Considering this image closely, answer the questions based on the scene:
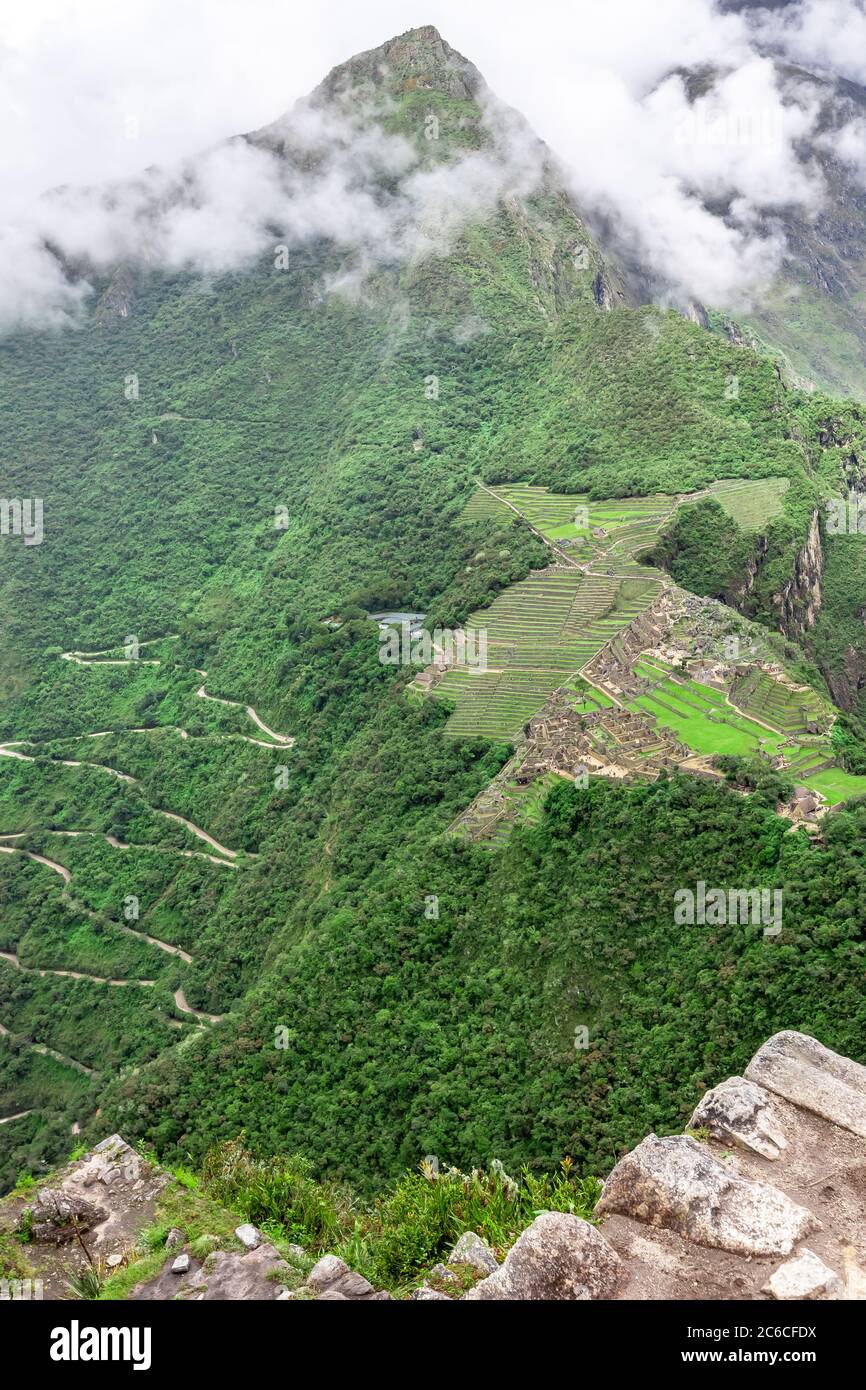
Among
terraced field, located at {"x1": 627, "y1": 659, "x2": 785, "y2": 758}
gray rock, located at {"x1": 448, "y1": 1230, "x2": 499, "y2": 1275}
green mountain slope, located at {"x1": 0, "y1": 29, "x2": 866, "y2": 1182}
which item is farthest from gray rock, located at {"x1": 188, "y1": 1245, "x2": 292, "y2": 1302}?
terraced field, located at {"x1": 627, "y1": 659, "x2": 785, "y2": 758}

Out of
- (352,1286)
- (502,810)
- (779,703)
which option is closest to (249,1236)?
(352,1286)

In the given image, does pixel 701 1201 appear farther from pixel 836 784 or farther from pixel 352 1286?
pixel 836 784

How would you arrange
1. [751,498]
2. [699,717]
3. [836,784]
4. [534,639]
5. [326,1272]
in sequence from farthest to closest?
[751,498]
[534,639]
[699,717]
[836,784]
[326,1272]

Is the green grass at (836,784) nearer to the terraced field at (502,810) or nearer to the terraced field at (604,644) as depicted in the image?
the terraced field at (604,644)

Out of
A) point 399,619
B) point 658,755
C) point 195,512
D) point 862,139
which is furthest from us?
point 862,139

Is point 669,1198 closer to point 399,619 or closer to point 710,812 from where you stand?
point 710,812

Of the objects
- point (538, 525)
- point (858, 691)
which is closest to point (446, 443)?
point (538, 525)

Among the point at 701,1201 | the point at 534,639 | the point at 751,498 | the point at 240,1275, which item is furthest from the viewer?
the point at 751,498
